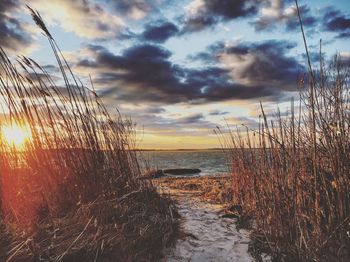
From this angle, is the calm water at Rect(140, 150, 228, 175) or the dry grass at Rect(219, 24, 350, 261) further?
the calm water at Rect(140, 150, 228, 175)

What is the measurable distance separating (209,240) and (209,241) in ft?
0.08

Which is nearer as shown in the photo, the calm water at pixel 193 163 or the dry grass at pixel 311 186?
the dry grass at pixel 311 186

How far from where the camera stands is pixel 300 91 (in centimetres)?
202

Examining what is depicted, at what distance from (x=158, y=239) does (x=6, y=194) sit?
1.15m

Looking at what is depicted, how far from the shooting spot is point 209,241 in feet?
8.29

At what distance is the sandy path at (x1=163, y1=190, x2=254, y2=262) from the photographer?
2.23 meters

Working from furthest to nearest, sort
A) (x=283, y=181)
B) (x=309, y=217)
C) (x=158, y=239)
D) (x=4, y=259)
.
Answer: (x=158, y=239) < (x=283, y=181) < (x=309, y=217) < (x=4, y=259)

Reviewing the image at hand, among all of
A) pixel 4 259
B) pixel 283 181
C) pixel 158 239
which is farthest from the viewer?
pixel 158 239

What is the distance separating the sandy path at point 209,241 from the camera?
2.23 meters

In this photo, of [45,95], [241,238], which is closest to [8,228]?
[45,95]

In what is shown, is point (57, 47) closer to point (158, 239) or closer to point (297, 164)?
point (158, 239)

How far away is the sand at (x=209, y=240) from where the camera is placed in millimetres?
2230

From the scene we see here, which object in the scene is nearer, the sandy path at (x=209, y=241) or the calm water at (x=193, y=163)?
the sandy path at (x=209, y=241)

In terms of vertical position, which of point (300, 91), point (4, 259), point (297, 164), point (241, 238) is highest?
point (300, 91)
